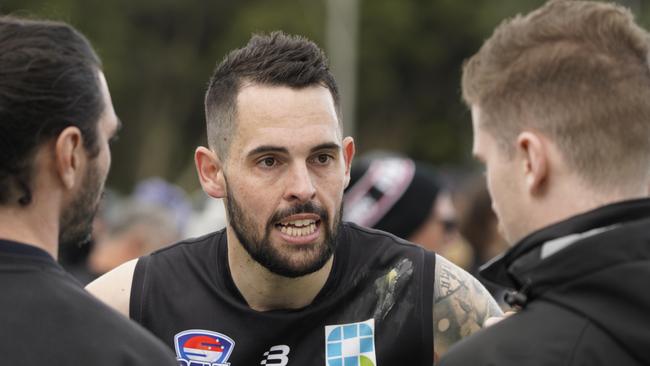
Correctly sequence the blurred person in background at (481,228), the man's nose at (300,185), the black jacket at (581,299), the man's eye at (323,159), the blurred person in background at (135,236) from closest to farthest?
the black jacket at (581,299) < the man's nose at (300,185) < the man's eye at (323,159) < the blurred person in background at (135,236) < the blurred person in background at (481,228)

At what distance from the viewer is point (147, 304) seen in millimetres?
4410

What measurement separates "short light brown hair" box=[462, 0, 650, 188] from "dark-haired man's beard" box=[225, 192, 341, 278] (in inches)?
53.0

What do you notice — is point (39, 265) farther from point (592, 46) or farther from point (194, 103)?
point (194, 103)

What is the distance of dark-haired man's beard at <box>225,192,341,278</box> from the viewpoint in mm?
4168

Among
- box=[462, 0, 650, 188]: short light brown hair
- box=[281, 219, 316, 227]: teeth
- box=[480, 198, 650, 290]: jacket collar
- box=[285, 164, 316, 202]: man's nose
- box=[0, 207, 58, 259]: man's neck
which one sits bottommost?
box=[281, 219, 316, 227]: teeth

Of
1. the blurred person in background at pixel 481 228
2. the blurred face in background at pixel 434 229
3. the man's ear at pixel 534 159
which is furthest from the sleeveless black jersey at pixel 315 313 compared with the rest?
the blurred person in background at pixel 481 228

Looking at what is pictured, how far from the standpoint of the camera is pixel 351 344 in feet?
13.8

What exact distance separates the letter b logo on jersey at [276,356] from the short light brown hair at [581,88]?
5.24 ft

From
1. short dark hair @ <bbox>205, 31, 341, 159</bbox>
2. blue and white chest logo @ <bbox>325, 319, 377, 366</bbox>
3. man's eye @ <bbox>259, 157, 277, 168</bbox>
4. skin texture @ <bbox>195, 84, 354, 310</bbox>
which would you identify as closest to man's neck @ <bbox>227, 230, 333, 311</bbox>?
skin texture @ <bbox>195, 84, 354, 310</bbox>

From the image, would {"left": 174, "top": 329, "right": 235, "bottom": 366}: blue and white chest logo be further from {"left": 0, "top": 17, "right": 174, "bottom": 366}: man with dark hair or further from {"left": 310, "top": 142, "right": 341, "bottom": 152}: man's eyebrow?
{"left": 0, "top": 17, "right": 174, "bottom": 366}: man with dark hair

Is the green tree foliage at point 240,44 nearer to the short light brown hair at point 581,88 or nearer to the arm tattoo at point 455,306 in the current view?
the arm tattoo at point 455,306

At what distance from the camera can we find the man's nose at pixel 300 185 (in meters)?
4.14

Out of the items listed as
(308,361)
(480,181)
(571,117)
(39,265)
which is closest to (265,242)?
(308,361)

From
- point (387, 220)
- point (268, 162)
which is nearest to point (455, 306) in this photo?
point (268, 162)
